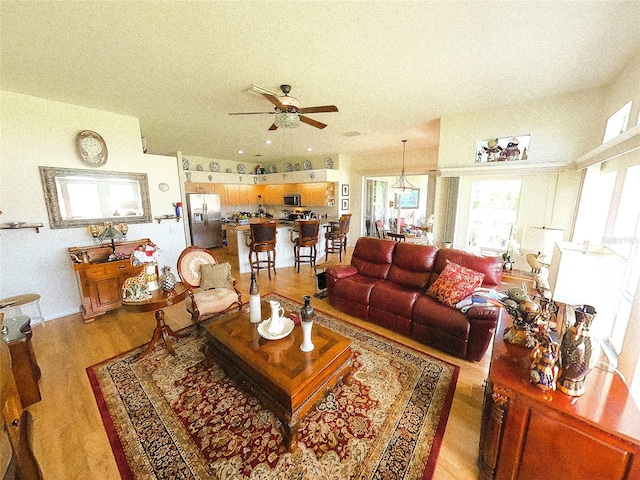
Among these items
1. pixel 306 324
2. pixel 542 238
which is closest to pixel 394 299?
pixel 306 324

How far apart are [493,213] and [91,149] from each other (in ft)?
19.1

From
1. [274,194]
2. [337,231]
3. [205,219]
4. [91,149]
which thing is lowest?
[337,231]

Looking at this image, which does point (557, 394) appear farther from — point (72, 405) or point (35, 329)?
point (35, 329)

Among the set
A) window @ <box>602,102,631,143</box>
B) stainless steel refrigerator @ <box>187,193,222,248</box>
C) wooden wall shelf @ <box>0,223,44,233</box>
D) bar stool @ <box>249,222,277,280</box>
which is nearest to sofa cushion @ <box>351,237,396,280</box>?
bar stool @ <box>249,222,277,280</box>

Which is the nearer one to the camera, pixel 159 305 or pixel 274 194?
pixel 159 305

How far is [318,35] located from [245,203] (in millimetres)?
6642

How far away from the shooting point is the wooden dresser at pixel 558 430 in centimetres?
98

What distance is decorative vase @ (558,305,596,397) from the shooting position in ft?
3.58

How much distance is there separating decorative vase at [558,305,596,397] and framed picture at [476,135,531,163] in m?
3.00

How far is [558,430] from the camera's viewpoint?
1078mm

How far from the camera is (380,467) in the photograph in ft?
4.66

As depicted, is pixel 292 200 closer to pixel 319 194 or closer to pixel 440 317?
pixel 319 194

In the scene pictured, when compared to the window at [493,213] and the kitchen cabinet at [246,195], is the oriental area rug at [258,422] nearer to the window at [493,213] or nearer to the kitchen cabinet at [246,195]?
the window at [493,213]

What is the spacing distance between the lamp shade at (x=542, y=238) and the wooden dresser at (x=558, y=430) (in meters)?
1.48
